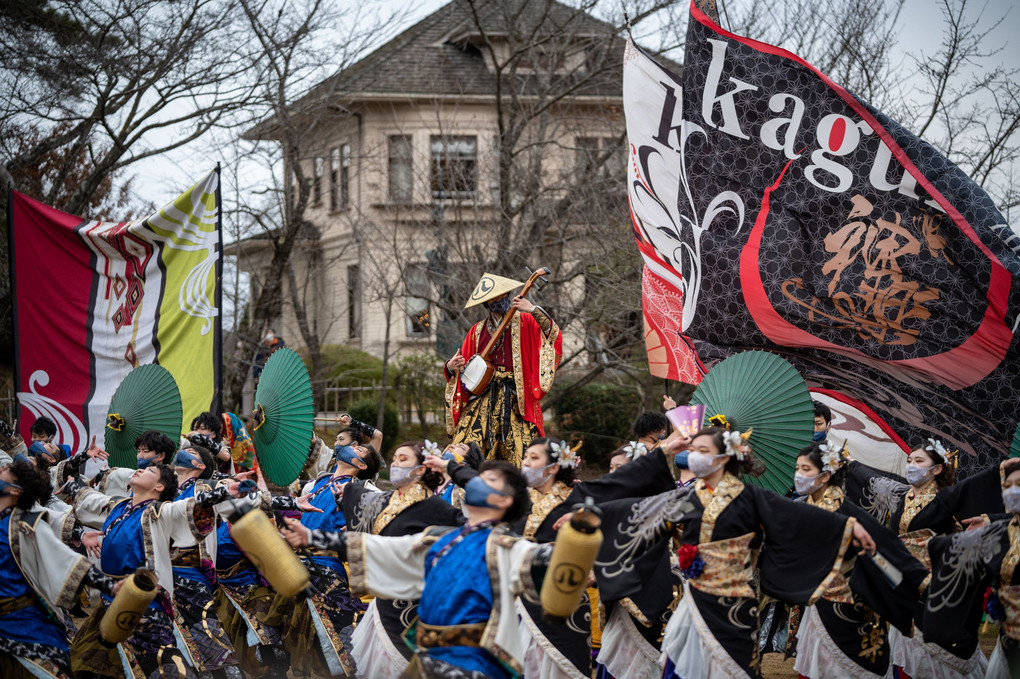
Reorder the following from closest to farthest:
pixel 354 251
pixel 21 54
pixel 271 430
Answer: pixel 271 430, pixel 21 54, pixel 354 251

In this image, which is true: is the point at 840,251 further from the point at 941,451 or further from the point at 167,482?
the point at 167,482

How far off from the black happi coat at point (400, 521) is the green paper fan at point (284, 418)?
98 centimetres

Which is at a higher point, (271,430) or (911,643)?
(271,430)

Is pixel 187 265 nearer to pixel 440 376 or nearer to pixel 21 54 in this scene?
pixel 21 54

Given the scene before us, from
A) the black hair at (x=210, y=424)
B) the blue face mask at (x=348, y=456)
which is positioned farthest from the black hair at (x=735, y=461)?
the black hair at (x=210, y=424)

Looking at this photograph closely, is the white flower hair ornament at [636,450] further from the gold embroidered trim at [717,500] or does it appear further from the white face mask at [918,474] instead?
the white face mask at [918,474]

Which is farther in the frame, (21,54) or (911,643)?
(21,54)

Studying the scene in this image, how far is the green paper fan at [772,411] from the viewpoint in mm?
5152

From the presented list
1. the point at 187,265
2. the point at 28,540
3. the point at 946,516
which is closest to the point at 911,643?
the point at 946,516

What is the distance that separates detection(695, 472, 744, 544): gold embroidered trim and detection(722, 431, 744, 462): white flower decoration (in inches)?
6.5

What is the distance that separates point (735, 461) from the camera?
202 inches

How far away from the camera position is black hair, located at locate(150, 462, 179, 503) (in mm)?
5887

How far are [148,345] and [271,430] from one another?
3195mm

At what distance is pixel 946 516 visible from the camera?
6012 mm
